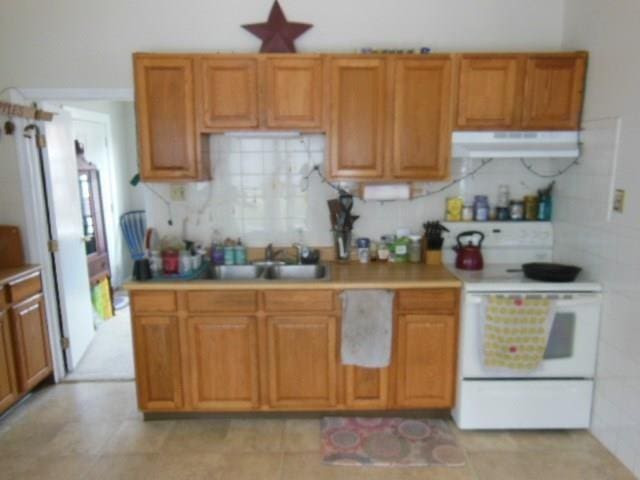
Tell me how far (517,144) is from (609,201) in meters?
0.60

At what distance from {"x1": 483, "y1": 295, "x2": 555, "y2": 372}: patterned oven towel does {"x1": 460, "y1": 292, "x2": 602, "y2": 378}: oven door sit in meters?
0.05

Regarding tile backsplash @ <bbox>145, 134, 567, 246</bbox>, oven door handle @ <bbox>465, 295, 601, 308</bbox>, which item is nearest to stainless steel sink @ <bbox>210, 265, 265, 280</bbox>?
tile backsplash @ <bbox>145, 134, 567, 246</bbox>

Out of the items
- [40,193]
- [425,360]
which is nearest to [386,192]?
[425,360]

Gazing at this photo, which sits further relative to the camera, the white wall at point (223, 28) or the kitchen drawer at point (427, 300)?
the white wall at point (223, 28)

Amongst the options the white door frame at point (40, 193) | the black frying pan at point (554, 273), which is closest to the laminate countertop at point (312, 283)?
the black frying pan at point (554, 273)

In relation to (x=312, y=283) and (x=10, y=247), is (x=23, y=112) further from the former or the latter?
(x=312, y=283)

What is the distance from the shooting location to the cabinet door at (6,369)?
2652 millimetres

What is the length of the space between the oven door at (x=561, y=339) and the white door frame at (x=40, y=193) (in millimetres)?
2614

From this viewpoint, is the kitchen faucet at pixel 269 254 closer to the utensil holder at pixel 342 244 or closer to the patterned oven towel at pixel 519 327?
the utensil holder at pixel 342 244

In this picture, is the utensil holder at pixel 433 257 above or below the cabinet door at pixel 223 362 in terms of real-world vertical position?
above

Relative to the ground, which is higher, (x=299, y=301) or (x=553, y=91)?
(x=553, y=91)

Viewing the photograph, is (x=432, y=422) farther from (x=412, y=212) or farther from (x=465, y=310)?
(x=412, y=212)

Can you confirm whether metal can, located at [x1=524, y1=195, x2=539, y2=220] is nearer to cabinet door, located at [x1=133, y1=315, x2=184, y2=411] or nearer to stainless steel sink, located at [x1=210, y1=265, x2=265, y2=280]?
stainless steel sink, located at [x1=210, y1=265, x2=265, y2=280]

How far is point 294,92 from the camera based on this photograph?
263 centimetres
